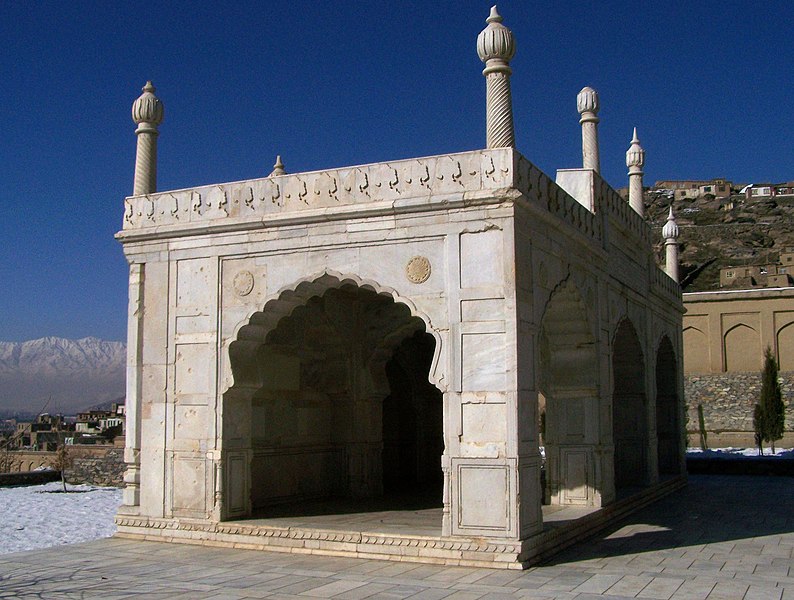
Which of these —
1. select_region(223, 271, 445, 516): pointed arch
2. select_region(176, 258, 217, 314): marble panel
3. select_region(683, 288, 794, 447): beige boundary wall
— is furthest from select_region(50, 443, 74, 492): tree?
select_region(683, 288, 794, 447): beige boundary wall

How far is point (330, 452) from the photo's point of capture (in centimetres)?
1427

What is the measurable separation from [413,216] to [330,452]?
18.1 ft

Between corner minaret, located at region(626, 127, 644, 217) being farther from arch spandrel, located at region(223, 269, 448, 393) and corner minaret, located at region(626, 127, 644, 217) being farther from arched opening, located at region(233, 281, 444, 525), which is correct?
arch spandrel, located at region(223, 269, 448, 393)

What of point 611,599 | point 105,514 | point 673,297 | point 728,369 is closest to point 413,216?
point 611,599

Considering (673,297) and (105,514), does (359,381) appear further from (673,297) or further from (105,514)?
(673,297)

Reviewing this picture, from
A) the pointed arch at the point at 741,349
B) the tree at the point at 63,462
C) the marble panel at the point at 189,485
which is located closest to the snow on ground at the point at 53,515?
the tree at the point at 63,462

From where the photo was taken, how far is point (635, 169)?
16750 millimetres

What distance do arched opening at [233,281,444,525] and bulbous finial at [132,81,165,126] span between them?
11.1 feet

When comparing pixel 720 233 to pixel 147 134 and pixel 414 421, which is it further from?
pixel 147 134

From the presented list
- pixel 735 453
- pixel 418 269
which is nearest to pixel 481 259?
pixel 418 269

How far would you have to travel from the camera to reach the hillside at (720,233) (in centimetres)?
6950

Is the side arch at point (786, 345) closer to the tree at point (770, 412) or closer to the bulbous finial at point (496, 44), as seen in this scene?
the tree at point (770, 412)

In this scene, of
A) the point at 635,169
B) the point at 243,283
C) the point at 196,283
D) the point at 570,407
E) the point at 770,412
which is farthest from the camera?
the point at 770,412

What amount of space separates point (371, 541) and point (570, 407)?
12.9 feet
